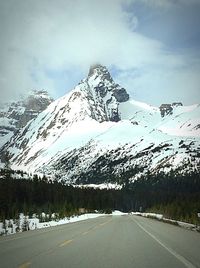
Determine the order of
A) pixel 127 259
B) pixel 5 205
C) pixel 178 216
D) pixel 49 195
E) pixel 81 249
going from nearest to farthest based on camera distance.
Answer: pixel 127 259 → pixel 81 249 → pixel 178 216 → pixel 5 205 → pixel 49 195

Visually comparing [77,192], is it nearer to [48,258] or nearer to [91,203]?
[91,203]

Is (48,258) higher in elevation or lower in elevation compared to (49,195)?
lower

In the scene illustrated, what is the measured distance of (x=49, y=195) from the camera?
391ft

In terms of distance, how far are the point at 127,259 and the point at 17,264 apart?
3.13m

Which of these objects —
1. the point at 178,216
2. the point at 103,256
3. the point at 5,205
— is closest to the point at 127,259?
the point at 103,256

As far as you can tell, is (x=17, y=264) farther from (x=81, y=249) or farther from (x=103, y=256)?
(x=81, y=249)

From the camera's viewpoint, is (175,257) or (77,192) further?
(77,192)

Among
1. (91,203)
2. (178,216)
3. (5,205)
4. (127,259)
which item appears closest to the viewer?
(127,259)

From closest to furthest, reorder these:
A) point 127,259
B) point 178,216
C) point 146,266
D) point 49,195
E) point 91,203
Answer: point 146,266, point 127,259, point 178,216, point 49,195, point 91,203

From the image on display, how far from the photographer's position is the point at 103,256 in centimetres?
1299

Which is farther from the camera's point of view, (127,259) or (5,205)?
(5,205)

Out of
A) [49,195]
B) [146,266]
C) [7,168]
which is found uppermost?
[7,168]

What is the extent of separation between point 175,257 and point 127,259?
1.49 m

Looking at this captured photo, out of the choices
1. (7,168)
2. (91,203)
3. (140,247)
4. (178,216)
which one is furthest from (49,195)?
(140,247)
